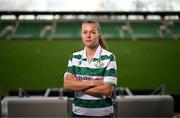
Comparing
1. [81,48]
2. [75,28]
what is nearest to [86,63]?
[81,48]

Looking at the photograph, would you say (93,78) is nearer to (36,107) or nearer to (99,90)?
(99,90)

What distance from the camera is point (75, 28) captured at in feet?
22.7

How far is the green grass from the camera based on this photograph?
557 centimetres

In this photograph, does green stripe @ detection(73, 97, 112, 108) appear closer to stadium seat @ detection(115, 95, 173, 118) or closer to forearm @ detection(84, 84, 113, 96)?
forearm @ detection(84, 84, 113, 96)

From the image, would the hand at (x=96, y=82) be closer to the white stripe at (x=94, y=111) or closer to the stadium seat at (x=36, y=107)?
the white stripe at (x=94, y=111)

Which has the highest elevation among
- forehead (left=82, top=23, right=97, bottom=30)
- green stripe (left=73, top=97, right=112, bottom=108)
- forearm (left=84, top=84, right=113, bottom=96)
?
forehead (left=82, top=23, right=97, bottom=30)

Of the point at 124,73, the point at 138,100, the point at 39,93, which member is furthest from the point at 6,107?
the point at 124,73

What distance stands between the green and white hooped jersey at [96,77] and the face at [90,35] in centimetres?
5

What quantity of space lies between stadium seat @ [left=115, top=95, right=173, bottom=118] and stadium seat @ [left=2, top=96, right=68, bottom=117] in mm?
518

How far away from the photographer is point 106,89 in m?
1.90

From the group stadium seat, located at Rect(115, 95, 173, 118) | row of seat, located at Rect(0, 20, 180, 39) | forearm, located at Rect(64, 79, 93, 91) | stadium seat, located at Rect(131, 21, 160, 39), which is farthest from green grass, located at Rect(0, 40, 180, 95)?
forearm, located at Rect(64, 79, 93, 91)

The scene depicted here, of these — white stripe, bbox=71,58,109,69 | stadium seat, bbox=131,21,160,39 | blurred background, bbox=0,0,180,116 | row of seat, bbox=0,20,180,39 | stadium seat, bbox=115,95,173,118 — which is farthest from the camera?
stadium seat, bbox=131,21,160,39

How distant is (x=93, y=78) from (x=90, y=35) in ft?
0.79

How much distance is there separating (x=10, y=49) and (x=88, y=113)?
162 inches
